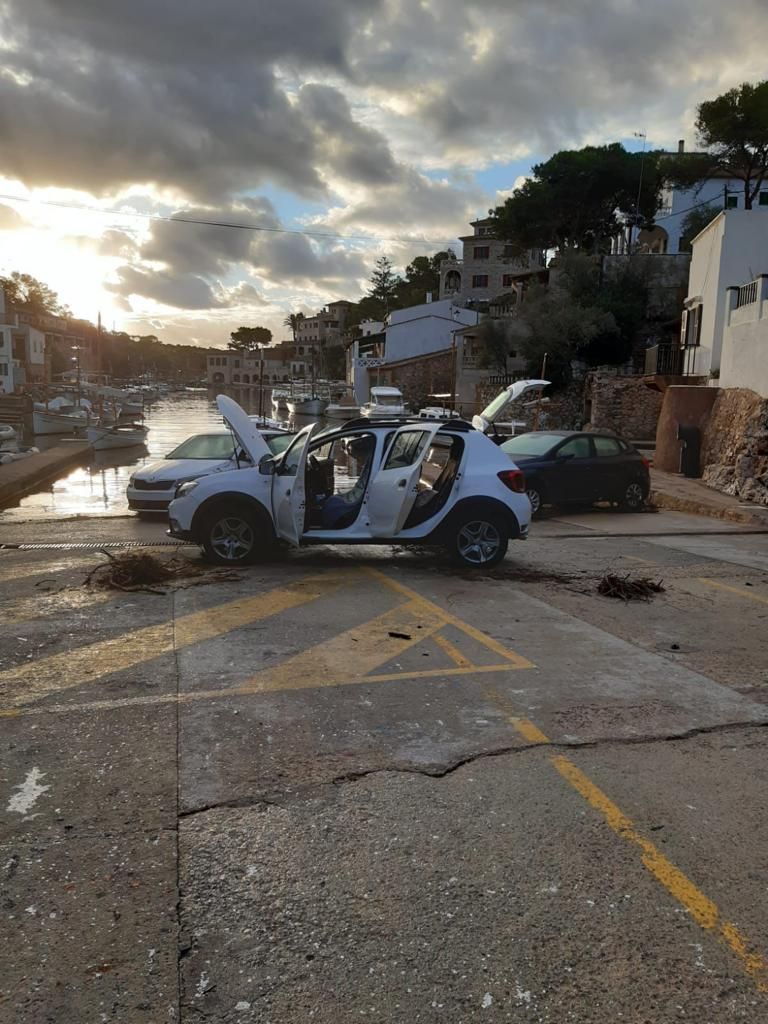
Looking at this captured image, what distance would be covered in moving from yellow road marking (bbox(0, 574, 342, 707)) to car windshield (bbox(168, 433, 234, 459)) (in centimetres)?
730

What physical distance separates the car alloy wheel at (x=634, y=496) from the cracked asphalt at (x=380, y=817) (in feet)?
26.6

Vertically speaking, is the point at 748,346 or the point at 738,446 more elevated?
the point at 748,346

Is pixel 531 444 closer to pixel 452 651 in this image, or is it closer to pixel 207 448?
pixel 207 448

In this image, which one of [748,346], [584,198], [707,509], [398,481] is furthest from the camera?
[584,198]

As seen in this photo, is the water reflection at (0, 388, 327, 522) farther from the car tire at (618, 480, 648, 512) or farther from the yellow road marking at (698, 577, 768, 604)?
the yellow road marking at (698, 577, 768, 604)

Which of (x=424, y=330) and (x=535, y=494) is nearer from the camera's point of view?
(x=535, y=494)

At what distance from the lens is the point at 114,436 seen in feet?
109

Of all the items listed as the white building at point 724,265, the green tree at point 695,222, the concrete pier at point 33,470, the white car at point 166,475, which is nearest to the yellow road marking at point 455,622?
the white car at point 166,475

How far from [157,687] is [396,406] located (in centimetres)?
3951

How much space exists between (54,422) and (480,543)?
35.3 meters

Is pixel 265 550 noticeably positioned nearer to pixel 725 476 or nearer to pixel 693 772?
pixel 693 772

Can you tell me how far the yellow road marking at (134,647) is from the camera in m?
5.21

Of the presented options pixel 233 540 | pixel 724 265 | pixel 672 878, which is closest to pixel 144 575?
pixel 233 540

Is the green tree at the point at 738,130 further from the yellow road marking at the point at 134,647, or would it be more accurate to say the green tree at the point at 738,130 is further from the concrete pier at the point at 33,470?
the yellow road marking at the point at 134,647
